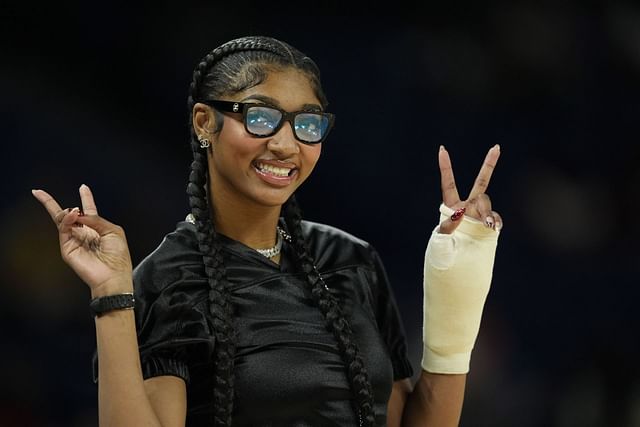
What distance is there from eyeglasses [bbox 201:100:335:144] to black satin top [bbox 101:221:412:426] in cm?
18

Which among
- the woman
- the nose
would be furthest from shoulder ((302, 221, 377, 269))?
the nose

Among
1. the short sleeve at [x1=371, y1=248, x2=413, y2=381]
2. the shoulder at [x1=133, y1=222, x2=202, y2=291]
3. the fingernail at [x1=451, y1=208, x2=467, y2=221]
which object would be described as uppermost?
the fingernail at [x1=451, y1=208, x2=467, y2=221]

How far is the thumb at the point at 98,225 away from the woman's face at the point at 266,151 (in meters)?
0.20

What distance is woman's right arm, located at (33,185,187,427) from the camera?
1304 mm

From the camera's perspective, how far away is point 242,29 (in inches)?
110

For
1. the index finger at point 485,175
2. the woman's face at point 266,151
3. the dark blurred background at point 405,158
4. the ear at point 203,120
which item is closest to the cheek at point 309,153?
the woman's face at point 266,151

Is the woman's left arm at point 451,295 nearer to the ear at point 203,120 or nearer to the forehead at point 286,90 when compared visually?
the forehead at point 286,90

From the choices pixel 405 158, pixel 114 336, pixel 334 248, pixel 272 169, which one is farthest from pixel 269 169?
pixel 405 158

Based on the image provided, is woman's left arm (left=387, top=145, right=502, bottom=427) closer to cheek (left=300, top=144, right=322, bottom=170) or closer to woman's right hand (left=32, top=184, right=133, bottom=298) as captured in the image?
cheek (left=300, top=144, right=322, bottom=170)

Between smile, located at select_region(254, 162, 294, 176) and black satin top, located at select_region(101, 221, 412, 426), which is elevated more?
smile, located at select_region(254, 162, 294, 176)

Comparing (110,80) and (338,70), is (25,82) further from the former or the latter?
(338,70)

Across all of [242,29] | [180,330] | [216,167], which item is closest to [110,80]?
[242,29]

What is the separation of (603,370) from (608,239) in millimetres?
409

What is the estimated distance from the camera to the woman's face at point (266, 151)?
4.83ft
